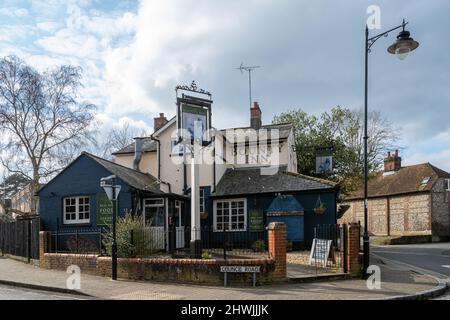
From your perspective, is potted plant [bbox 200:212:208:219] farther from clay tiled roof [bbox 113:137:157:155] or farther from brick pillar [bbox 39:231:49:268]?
brick pillar [bbox 39:231:49:268]

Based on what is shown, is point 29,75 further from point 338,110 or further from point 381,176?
point 381,176

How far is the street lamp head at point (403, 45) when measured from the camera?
12.6m

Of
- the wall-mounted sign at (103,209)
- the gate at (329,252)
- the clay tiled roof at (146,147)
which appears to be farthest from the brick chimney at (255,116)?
the gate at (329,252)

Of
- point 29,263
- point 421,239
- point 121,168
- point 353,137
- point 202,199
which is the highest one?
point 353,137

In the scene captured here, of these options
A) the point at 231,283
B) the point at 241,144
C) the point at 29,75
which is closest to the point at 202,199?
the point at 241,144

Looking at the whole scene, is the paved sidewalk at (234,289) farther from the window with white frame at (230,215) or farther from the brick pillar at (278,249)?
the window with white frame at (230,215)

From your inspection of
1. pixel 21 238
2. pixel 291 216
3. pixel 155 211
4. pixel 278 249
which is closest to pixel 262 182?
pixel 291 216

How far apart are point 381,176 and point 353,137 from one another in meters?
13.1

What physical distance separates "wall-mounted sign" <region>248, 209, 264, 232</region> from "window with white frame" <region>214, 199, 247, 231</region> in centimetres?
48

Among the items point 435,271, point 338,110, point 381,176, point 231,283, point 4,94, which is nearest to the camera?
point 231,283

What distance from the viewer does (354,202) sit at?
2031 inches

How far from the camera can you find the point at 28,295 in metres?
11.3

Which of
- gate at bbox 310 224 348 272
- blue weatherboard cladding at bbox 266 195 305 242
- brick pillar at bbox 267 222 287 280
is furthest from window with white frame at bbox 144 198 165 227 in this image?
brick pillar at bbox 267 222 287 280

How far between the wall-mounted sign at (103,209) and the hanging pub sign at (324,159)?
12.3 metres
